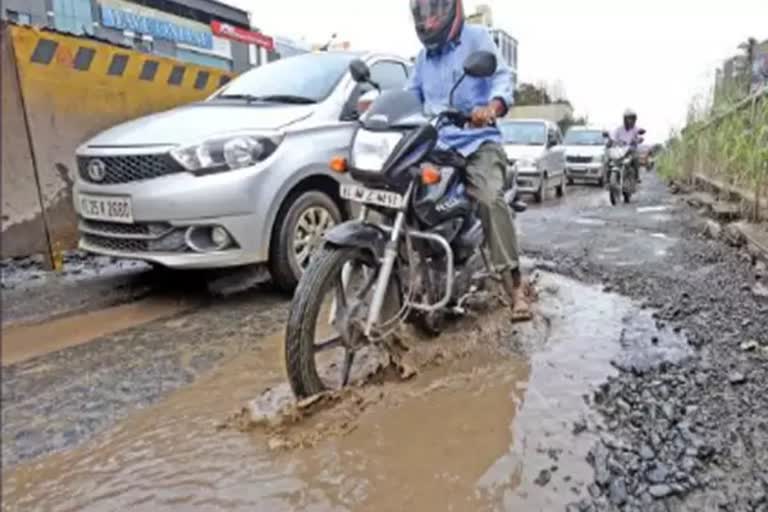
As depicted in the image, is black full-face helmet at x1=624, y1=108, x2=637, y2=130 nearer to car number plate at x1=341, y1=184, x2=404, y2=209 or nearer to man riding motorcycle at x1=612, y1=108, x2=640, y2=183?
man riding motorcycle at x1=612, y1=108, x2=640, y2=183

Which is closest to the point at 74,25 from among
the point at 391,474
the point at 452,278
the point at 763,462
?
the point at 452,278

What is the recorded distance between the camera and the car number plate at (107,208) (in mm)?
3715

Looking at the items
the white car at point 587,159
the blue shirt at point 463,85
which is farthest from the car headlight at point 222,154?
the white car at point 587,159

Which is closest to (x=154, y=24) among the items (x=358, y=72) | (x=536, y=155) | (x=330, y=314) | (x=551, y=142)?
(x=536, y=155)

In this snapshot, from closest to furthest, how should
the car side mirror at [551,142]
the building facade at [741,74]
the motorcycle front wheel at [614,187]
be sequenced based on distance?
the building facade at [741,74]
the motorcycle front wheel at [614,187]
the car side mirror at [551,142]

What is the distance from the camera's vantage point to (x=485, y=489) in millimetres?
2004

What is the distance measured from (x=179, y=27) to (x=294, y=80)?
28.0 feet

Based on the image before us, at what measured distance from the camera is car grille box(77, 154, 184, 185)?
3.71 metres

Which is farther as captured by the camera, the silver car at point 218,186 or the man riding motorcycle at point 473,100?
the silver car at point 218,186

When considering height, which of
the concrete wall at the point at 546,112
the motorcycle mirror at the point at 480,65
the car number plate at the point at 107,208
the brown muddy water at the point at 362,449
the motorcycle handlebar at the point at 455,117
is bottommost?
the brown muddy water at the point at 362,449

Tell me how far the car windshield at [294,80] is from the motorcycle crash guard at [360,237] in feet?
6.54

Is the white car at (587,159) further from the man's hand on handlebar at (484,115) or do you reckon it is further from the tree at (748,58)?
the man's hand on handlebar at (484,115)

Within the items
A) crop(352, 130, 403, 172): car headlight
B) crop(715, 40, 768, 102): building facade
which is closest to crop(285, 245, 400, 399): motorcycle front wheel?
crop(352, 130, 403, 172): car headlight

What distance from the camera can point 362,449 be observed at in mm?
2266
